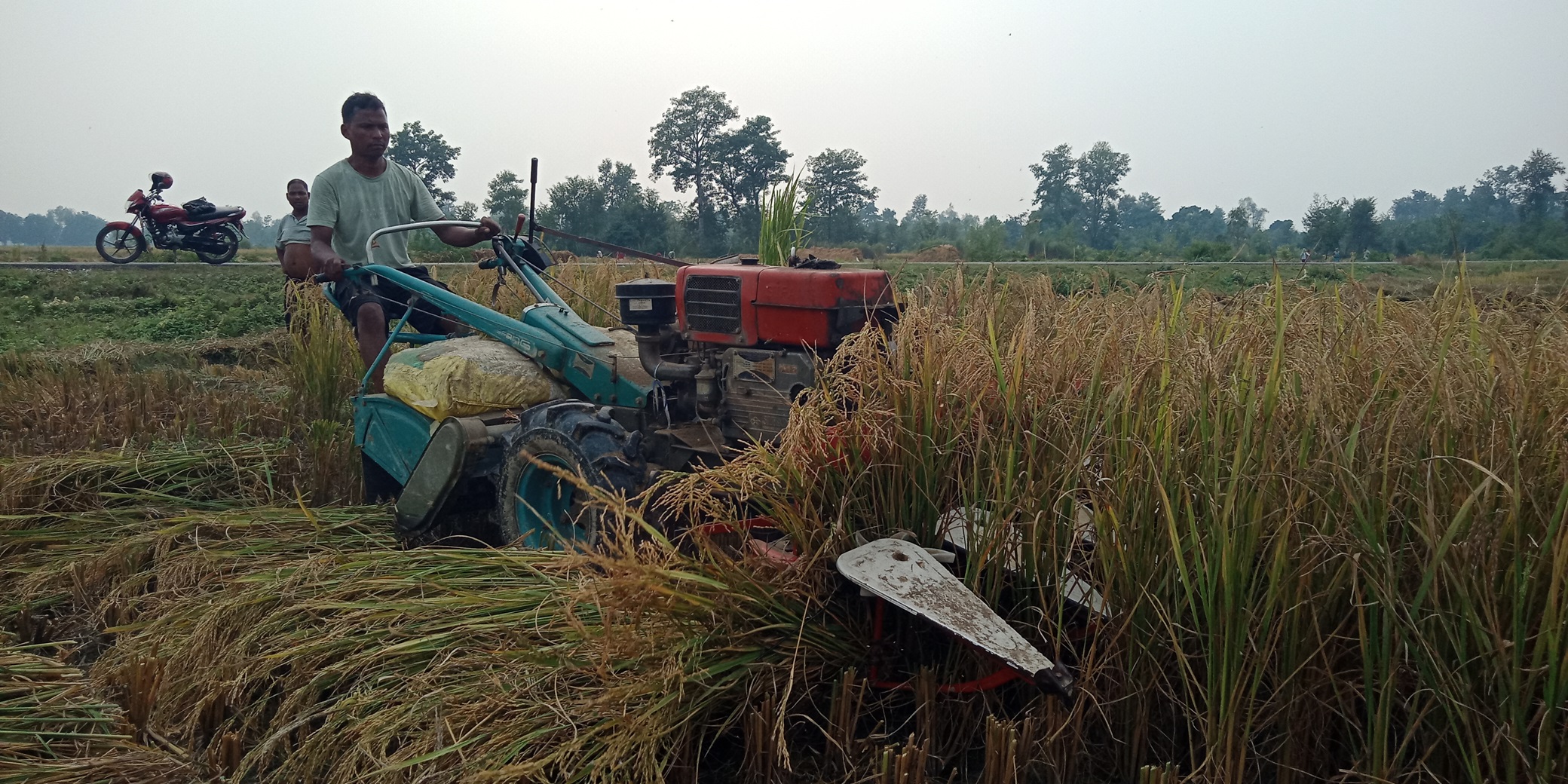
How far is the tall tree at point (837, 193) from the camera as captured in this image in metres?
7.20

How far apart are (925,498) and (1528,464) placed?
1.28 metres

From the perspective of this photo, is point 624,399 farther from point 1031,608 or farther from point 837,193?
point 837,193

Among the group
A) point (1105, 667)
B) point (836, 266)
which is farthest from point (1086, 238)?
point (1105, 667)

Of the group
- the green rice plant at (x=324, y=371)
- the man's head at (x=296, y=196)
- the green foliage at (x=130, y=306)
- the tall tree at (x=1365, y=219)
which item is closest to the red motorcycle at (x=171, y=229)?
the green foliage at (x=130, y=306)

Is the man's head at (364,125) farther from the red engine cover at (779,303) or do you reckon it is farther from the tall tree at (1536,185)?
the tall tree at (1536,185)

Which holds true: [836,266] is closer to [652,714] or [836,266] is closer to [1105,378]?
[1105,378]

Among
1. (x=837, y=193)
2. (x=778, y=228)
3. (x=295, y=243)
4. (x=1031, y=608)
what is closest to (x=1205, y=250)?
(x=837, y=193)

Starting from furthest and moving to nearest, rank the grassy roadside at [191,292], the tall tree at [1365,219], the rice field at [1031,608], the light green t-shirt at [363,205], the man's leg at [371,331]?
1. the tall tree at [1365,219]
2. the grassy roadside at [191,292]
3. the light green t-shirt at [363,205]
4. the man's leg at [371,331]
5. the rice field at [1031,608]

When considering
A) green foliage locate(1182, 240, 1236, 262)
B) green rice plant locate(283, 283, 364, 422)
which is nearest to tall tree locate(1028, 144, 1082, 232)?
green foliage locate(1182, 240, 1236, 262)

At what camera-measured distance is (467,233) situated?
5305 millimetres

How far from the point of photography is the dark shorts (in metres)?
5.04

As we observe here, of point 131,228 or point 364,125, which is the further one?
point 131,228

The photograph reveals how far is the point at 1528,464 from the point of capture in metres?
1.97

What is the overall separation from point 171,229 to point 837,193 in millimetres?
15351
